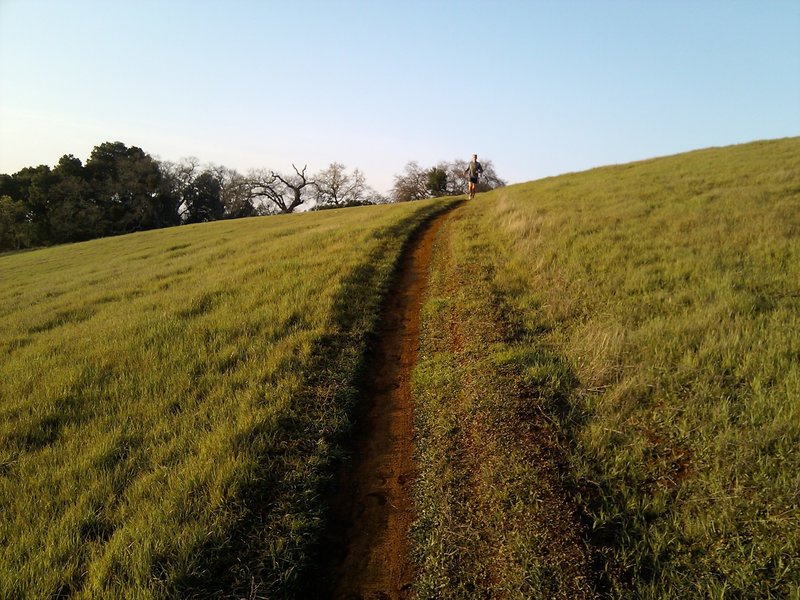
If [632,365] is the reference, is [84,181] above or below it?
above

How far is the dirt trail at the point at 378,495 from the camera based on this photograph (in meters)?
2.82

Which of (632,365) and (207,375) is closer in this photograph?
(632,365)

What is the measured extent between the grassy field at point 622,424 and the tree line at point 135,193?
47.5m

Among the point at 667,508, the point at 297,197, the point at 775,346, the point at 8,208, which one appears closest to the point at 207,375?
the point at 667,508

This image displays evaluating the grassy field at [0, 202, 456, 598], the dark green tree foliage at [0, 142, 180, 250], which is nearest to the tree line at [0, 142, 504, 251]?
the dark green tree foliage at [0, 142, 180, 250]

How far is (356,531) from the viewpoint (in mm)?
3186

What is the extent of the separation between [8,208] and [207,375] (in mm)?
47156

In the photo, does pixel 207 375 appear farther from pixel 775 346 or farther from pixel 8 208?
pixel 8 208

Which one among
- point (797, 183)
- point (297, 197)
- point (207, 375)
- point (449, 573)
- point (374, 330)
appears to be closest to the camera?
point (449, 573)

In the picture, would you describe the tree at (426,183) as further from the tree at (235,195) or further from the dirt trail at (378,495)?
the dirt trail at (378,495)

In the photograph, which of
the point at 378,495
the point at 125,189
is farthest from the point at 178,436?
the point at 125,189

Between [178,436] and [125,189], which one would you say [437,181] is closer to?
[125,189]

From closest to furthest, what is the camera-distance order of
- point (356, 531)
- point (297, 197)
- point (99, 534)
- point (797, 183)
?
point (99, 534) → point (356, 531) → point (797, 183) → point (297, 197)

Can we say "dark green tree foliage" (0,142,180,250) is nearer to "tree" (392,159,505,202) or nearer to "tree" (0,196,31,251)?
"tree" (0,196,31,251)
